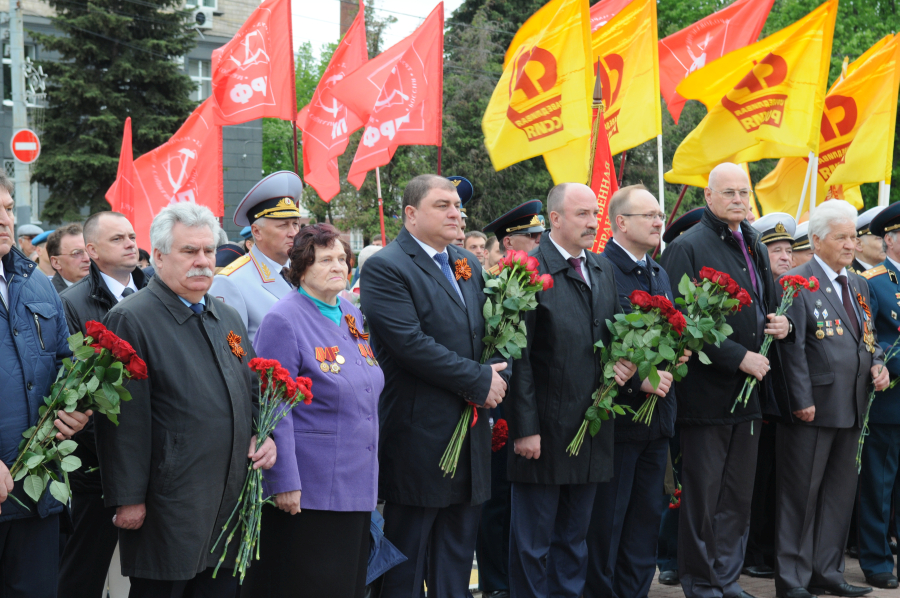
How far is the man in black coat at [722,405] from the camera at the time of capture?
18.3 ft

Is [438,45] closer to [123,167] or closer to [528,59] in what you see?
[528,59]

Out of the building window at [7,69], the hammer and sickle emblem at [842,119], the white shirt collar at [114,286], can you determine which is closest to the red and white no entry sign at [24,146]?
the white shirt collar at [114,286]

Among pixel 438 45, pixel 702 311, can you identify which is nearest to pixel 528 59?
pixel 438 45

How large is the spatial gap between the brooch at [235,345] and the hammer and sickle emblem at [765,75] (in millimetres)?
6061

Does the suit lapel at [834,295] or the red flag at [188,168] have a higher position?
the red flag at [188,168]

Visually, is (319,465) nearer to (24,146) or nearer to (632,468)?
(632,468)

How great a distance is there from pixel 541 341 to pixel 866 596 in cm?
292

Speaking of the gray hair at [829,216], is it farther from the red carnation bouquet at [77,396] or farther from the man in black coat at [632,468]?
the red carnation bouquet at [77,396]

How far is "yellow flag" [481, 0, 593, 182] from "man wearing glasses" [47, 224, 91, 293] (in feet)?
11.0

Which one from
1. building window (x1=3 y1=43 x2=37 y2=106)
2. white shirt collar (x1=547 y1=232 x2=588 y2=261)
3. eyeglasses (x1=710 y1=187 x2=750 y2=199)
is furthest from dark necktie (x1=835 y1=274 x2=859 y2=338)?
building window (x1=3 y1=43 x2=37 y2=106)

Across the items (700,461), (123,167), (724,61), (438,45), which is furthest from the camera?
(123,167)

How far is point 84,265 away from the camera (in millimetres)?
6582

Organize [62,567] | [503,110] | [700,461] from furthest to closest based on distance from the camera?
[503,110] < [700,461] < [62,567]

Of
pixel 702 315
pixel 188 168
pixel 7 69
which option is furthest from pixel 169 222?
pixel 7 69
